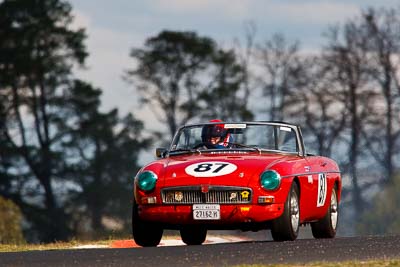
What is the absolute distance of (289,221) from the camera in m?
17.2

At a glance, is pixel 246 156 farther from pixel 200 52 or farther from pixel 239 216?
pixel 200 52

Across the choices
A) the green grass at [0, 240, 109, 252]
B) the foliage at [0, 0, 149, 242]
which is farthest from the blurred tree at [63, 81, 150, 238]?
the green grass at [0, 240, 109, 252]

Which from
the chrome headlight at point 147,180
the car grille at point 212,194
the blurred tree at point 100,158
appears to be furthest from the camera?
the blurred tree at point 100,158

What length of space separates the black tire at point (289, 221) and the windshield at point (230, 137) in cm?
117

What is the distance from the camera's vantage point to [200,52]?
7850 cm

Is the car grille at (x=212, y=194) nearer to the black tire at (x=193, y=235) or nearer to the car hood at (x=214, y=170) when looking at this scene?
the car hood at (x=214, y=170)

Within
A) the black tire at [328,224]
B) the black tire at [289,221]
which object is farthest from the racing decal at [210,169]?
the black tire at [328,224]

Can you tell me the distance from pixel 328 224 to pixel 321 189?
777 mm

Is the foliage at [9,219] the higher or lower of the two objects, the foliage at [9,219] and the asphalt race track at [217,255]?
the lower

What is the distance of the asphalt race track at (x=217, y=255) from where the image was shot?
13977mm

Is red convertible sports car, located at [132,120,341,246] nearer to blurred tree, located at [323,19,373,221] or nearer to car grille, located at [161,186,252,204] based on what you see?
car grille, located at [161,186,252,204]

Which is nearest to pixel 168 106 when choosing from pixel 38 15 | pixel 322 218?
pixel 38 15

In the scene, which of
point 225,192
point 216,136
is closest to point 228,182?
point 225,192

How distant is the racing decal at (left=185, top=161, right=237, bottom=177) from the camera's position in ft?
55.6
